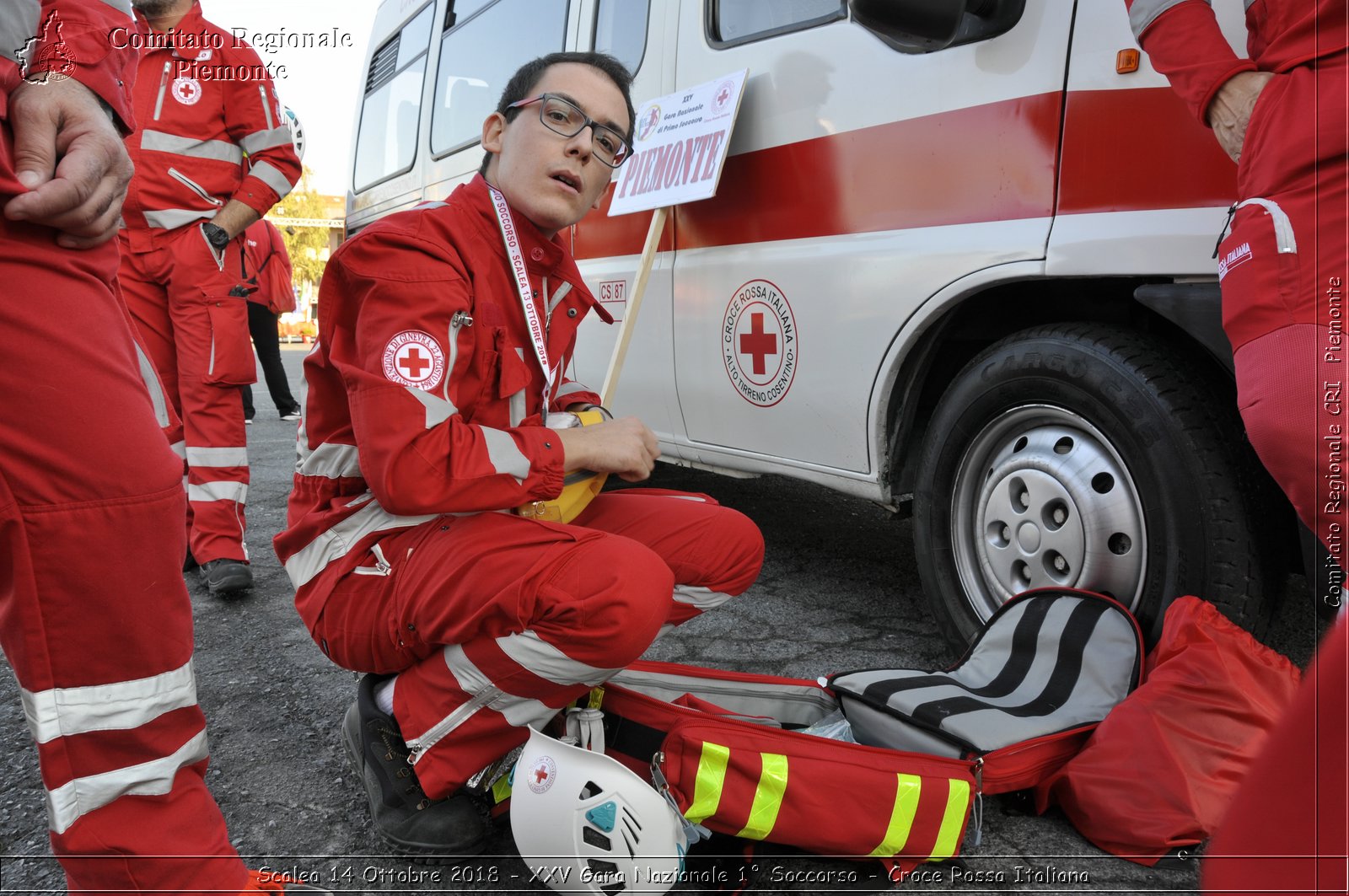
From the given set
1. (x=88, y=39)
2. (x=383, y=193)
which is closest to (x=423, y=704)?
(x=88, y=39)

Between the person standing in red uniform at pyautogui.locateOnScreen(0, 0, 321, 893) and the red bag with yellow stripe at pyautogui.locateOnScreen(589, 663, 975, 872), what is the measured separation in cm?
57

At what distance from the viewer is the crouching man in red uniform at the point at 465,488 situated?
1.34 metres

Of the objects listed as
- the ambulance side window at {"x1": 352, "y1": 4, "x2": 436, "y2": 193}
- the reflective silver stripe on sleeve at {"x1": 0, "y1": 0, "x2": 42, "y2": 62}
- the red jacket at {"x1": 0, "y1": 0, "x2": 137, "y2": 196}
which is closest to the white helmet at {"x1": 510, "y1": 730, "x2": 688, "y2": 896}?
the red jacket at {"x1": 0, "y1": 0, "x2": 137, "y2": 196}

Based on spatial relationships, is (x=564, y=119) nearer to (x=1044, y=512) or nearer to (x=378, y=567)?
(x=378, y=567)

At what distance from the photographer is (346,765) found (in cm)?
174

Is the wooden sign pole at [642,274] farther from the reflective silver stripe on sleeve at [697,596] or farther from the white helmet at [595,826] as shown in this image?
the white helmet at [595,826]

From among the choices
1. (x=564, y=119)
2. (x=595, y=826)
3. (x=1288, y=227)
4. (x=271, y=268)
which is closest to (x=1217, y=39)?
(x=1288, y=227)

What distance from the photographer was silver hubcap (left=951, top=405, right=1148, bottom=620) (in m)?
1.73

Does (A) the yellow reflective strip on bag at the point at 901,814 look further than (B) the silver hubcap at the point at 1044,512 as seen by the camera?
No

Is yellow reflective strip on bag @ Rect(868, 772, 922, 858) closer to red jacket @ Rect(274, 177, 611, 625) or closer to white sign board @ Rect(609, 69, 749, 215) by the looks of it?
red jacket @ Rect(274, 177, 611, 625)

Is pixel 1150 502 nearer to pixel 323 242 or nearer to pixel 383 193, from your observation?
pixel 383 193

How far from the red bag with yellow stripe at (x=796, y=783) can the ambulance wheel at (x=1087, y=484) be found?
0.59 meters

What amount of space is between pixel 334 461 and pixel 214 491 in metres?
1.53

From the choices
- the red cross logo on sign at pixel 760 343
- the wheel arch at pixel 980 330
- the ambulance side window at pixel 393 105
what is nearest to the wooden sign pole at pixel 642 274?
the red cross logo on sign at pixel 760 343
